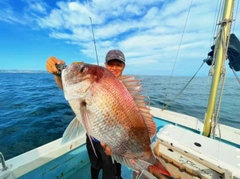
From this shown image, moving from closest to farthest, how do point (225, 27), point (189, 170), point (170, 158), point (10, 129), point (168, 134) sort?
1. point (189, 170)
2. point (170, 158)
3. point (168, 134)
4. point (225, 27)
5. point (10, 129)

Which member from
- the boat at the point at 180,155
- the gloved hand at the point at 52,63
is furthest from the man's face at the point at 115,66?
the boat at the point at 180,155

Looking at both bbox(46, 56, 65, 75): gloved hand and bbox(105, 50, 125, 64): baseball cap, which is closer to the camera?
bbox(46, 56, 65, 75): gloved hand

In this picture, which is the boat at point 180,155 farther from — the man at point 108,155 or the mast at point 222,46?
the man at point 108,155

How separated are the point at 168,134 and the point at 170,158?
0.34 metres

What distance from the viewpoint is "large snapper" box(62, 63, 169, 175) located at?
1.01 metres

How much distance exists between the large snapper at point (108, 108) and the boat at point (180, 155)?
0.72m

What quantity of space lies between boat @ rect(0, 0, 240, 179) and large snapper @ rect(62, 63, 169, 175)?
0.72m

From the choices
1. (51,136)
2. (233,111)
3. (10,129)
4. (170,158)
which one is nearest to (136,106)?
(170,158)

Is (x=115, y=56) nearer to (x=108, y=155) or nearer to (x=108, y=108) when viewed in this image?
(x=108, y=108)

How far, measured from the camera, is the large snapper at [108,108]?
3.30 ft

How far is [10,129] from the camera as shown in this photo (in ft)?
17.6

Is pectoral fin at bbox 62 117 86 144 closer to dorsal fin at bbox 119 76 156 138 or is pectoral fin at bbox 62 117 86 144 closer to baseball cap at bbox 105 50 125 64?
dorsal fin at bbox 119 76 156 138

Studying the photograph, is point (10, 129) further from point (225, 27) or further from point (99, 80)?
point (225, 27)

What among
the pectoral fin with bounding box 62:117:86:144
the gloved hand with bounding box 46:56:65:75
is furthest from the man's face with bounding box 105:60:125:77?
the pectoral fin with bounding box 62:117:86:144
